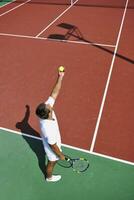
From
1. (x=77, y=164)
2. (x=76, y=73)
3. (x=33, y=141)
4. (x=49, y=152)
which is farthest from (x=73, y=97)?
(x=49, y=152)

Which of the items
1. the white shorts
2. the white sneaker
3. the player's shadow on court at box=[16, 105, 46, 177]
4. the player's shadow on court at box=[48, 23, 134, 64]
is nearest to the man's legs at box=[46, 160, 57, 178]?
the white sneaker

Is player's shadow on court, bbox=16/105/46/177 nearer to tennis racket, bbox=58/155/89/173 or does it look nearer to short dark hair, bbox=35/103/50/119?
tennis racket, bbox=58/155/89/173

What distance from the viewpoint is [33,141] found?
294 inches

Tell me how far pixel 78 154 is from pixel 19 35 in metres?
8.76

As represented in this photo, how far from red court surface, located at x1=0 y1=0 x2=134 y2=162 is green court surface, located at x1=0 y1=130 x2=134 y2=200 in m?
0.49

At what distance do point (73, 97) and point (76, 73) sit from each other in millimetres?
1578

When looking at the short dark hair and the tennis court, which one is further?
the tennis court

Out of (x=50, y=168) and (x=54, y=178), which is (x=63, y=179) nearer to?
(x=54, y=178)

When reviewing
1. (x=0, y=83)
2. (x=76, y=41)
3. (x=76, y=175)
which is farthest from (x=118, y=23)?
(x=76, y=175)

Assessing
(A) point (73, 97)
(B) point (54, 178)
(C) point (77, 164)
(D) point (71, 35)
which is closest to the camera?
(B) point (54, 178)

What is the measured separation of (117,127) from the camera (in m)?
7.73

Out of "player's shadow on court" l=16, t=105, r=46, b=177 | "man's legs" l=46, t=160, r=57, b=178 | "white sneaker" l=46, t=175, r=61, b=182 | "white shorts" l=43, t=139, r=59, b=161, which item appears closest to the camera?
"white shorts" l=43, t=139, r=59, b=161

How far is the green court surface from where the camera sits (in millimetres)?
6055

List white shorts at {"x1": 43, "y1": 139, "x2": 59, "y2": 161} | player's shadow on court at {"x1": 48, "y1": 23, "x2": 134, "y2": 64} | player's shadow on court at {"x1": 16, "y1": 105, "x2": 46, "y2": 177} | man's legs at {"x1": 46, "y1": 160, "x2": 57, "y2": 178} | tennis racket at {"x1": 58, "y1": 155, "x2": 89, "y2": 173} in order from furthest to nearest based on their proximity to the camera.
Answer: player's shadow on court at {"x1": 48, "y1": 23, "x2": 134, "y2": 64} < player's shadow on court at {"x1": 16, "y1": 105, "x2": 46, "y2": 177} < tennis racket at {"x1": 58, "y1": 155, "x2": 89, "y2": 173} < man's legs at {"x1": 46, "y1": 160, "x2": 57, "y2": 178} < white shorts at {"x1": 43, "y1": 139, "x2": 59, "y2": 161}
